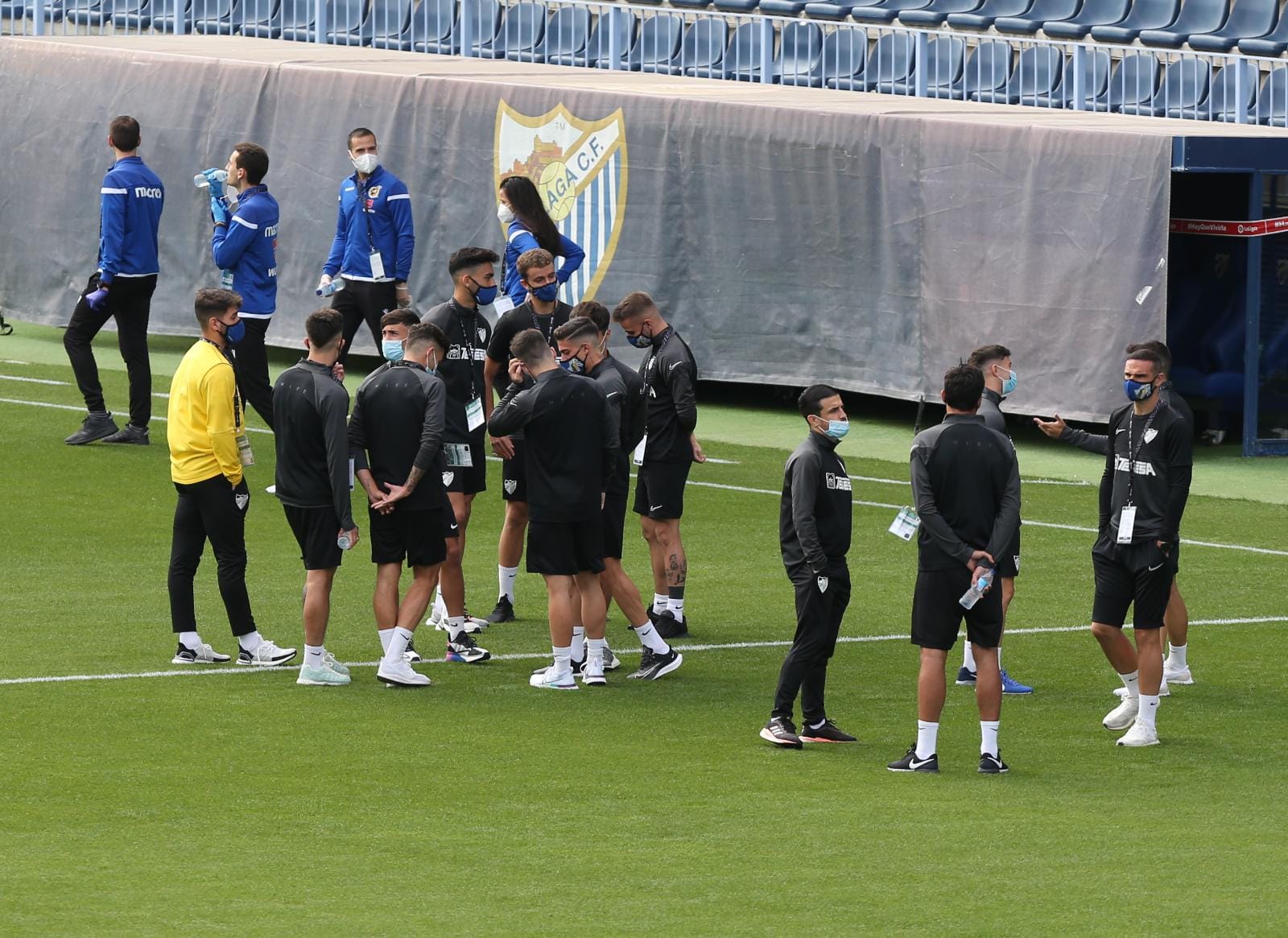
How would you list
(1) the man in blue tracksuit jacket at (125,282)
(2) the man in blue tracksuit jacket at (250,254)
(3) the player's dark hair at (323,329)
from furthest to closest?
(1) the man in blue tracksuit jacket at (125,282), (2) the man in blue tracksuit jacket at (250,254), (3) the player's dark hair at (323,329)

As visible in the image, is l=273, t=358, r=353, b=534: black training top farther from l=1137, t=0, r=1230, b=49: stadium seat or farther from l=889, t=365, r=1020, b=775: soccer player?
l=1137, t=0, r=1230, b=49: stadium seat

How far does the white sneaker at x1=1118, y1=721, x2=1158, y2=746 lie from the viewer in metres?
10.4

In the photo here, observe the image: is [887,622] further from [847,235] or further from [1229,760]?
[847,235]

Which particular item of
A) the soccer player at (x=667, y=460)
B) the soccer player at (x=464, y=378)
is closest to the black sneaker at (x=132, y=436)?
the soccer player at (x=464, y=378)

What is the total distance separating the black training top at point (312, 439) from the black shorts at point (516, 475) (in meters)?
1.81

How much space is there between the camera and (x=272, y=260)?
56.2 feet

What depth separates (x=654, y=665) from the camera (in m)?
11.9

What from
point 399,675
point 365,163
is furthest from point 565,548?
point 365,163

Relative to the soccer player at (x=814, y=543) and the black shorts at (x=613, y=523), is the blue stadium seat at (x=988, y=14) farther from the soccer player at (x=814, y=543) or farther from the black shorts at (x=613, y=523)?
the soccer player at (x=814, y=543)

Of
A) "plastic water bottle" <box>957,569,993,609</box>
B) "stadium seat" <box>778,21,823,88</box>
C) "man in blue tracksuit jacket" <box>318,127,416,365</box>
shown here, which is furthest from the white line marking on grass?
"stadium seat" <box>778,21,823,88</box>

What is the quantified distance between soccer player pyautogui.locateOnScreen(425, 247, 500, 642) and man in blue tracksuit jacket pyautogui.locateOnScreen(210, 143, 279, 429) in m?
4.10

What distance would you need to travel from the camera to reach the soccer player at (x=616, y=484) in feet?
38.2

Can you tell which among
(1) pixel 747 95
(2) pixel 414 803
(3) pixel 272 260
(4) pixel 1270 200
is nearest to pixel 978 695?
(2) pixel 414 803

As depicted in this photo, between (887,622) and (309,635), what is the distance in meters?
3.76
